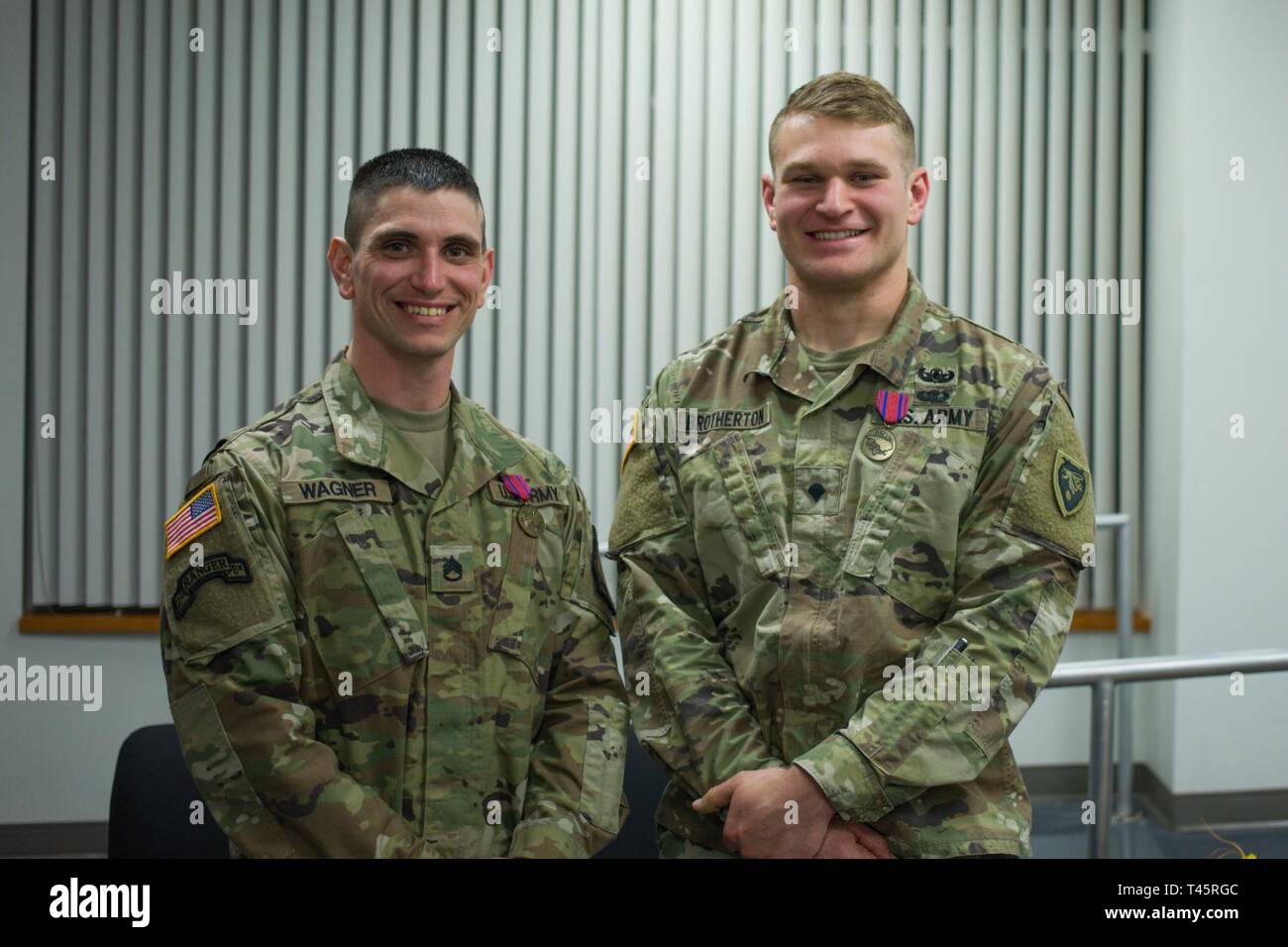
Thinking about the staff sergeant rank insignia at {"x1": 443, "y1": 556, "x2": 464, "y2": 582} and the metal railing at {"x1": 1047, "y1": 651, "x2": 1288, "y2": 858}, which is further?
the metal railing at {"x1": 1047, "y1": 651, "x2": 1288, "y2": 858}

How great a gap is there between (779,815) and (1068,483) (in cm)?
65

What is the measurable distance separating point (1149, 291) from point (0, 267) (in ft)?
12.3

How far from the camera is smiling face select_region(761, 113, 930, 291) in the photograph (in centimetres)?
192

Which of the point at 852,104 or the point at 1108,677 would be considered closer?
the point at 852,104

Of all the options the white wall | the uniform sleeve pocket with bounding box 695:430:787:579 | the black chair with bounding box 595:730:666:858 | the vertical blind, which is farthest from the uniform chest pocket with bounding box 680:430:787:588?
the white wall

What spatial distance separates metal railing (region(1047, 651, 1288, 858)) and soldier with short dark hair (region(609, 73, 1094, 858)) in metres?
0.43

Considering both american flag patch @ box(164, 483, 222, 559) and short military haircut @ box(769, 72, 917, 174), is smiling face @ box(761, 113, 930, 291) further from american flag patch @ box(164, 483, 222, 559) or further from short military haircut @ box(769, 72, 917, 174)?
american flag patch @ box(164, 483, 222, 559)

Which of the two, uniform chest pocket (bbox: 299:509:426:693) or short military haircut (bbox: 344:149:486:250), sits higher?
short military haircut (bbox: 344:149:486:250)

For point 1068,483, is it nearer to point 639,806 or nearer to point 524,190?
point 639,806

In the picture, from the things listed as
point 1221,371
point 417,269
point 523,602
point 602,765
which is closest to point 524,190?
point 1221,371

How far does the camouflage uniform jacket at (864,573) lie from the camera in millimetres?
→ 1875

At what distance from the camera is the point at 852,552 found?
1950 mm
